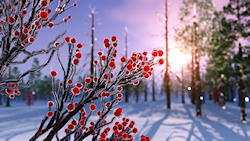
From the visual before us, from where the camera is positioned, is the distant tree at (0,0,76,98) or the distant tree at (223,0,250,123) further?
the distant tree at (223,0,250,123)

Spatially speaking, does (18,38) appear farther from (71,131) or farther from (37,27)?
(71,131)

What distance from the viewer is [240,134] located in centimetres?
918

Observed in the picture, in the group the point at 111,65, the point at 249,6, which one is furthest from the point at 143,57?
the point at 249,6

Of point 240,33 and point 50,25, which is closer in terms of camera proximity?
point 50,25

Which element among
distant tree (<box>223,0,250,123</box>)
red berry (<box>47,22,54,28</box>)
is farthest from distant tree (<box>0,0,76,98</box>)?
distant tree (<box>223,0,250,123</box>)

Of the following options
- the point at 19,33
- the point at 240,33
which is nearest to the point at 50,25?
the point at 19,33

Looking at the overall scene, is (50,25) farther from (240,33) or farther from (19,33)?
(240,33)

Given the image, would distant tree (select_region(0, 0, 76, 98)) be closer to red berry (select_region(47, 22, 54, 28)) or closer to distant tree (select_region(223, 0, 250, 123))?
red berry (select_region(47, 22, 54, 28))

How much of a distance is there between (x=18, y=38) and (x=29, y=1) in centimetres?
54

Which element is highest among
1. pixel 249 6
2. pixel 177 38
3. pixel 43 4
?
pixel 249 6

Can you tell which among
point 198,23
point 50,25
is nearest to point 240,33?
point 198,23

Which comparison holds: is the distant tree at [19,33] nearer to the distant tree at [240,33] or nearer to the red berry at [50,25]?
the red berry at [50,25]

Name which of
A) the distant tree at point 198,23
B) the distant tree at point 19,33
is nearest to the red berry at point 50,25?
the distant tree at point 19,33

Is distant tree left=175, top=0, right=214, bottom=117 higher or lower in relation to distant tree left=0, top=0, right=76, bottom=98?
higher
